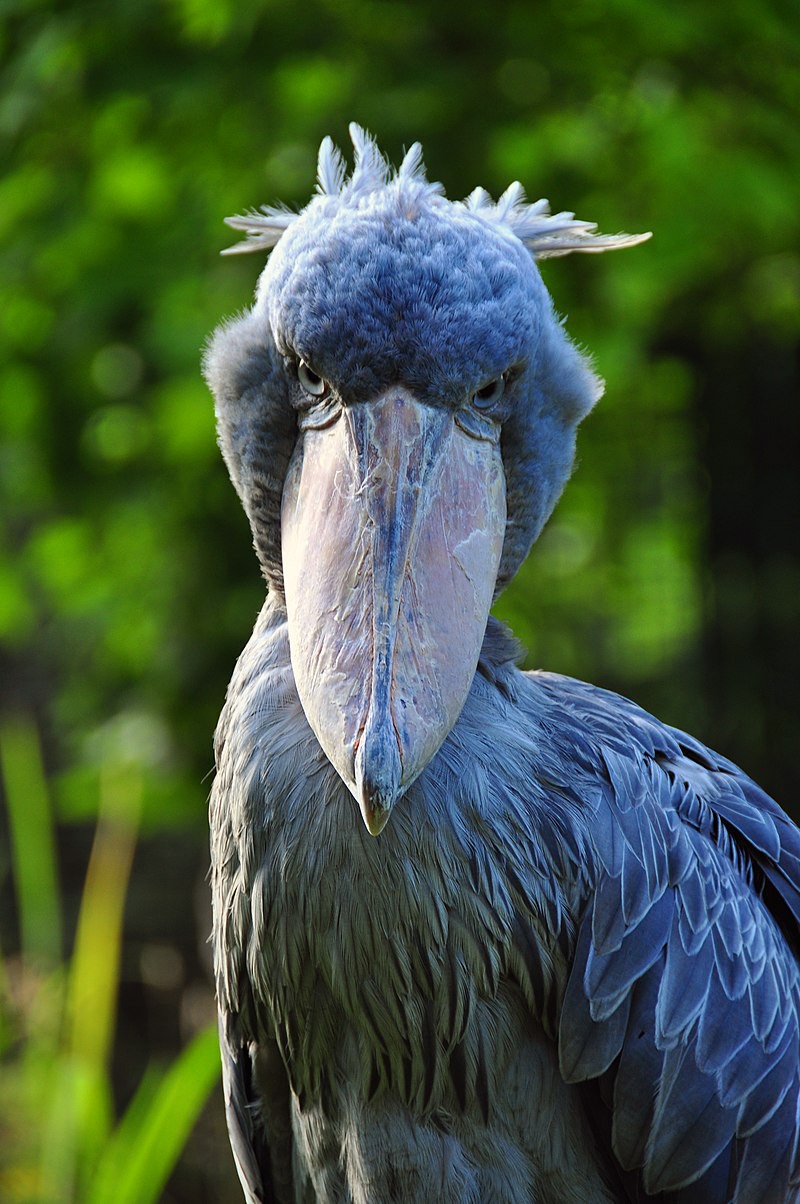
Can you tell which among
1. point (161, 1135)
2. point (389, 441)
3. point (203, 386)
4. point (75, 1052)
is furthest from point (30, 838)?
point (389, 441)

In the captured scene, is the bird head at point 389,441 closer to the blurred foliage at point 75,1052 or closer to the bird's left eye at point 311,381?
the bird's left eye at point 311,381

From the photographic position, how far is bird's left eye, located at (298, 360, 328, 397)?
210cm

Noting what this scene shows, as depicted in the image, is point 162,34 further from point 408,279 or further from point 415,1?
point 408,279

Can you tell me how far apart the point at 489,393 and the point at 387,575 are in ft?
1.34

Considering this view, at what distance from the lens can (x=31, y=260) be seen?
4.44 meters

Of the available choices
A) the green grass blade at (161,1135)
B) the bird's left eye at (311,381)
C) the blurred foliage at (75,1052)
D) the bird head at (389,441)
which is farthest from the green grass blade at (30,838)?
the bird's left eye at (311,381)

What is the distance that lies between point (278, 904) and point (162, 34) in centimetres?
299

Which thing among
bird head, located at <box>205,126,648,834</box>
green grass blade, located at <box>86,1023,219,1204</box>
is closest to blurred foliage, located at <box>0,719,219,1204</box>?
green grass blade, located at <box>86,1023,219,1204</box>

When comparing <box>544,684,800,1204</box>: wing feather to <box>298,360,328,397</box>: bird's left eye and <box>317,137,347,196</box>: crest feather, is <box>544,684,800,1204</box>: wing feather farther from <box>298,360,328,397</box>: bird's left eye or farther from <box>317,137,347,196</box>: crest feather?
<box>317,137,347,196</box>: crest feather

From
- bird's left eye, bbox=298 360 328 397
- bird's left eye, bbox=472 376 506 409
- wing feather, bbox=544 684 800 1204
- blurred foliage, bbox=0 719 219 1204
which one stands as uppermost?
bird's left eye, bbox=298 360 328 397

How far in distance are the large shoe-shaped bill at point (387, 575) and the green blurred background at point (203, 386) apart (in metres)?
2.39

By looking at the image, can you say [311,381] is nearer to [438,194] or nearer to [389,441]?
[389,441]

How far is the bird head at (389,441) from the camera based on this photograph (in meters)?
1.81

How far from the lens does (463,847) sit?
2182 mm
